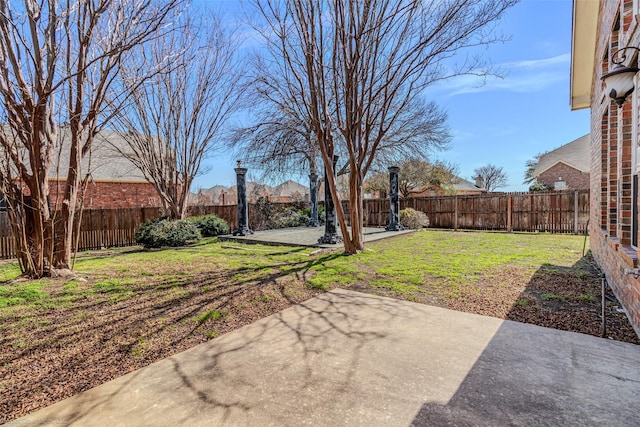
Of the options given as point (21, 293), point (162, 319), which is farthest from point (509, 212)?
point (21, 293)

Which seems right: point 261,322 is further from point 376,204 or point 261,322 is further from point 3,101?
point 376,204

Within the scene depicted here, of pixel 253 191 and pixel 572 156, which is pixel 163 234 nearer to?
pixel 253 191

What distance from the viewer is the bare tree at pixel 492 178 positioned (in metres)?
37.2

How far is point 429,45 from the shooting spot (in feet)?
19.6

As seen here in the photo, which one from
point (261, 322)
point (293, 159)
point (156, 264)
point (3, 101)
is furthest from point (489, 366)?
point (293, 159)

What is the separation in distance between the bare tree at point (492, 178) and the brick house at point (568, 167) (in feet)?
49.2

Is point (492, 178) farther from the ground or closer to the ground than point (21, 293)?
farther from the ground

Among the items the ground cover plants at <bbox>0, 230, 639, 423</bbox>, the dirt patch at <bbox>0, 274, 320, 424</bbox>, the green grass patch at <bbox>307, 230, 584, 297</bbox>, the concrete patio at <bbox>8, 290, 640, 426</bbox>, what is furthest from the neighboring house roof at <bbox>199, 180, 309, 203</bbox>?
the concrete patio at <bbox>8, 290, 640, 426</bbox>

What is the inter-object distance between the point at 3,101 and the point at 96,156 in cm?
1115

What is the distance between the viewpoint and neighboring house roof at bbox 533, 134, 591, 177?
19.2m

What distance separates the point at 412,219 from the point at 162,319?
10.9 m

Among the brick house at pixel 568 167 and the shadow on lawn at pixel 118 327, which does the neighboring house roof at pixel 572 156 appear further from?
the shadow on lawn at pixel 118 327

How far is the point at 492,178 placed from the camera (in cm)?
3772

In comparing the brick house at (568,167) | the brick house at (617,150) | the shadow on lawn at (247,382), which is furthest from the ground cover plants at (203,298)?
the brick house at (568,167)
